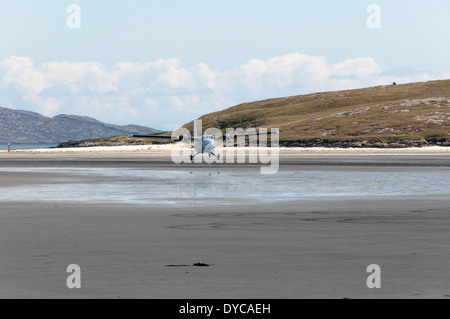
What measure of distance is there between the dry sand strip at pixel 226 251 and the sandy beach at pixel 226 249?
0.02 meters

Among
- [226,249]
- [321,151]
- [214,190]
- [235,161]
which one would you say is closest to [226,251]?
[226,249]

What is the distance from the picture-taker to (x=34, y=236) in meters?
18.8

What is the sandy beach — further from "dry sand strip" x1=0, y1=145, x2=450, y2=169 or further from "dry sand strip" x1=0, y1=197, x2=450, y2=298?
"dry sand strip" x1=0, y1=145, x2=450, y2=169

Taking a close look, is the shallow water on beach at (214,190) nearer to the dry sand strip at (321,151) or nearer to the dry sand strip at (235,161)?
the dry sand strip at (235,161)

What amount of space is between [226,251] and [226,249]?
0.31m

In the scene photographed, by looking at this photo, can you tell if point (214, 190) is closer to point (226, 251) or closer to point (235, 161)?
point (226, 251)

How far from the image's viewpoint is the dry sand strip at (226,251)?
39.6ft

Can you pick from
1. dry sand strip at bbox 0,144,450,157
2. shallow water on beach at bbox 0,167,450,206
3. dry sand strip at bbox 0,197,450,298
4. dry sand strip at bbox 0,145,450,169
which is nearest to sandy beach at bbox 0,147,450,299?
dry sand strip at bbox 0,197,450,298

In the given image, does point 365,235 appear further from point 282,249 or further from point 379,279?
point 379,279

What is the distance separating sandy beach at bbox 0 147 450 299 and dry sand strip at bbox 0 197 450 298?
0.08ft

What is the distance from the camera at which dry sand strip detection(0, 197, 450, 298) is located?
39.6ft

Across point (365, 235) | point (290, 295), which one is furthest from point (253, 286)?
point (365, 235)

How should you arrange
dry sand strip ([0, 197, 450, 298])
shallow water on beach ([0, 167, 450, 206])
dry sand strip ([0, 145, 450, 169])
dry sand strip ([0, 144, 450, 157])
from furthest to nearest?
dry sand strip ([0, 144, 450, 157]), dry sand strip ([0, 145, 450, 169]), shallow water on beach ([0, 167, 450, 206]), dry sand strip ([0, 197, 450, 298])

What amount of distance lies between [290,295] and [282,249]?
5.01m
